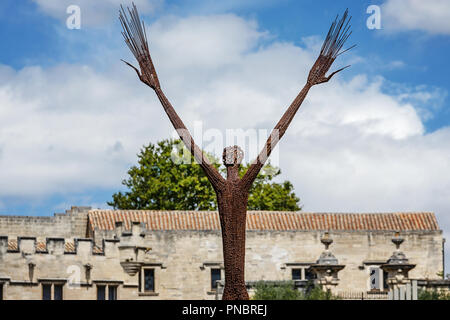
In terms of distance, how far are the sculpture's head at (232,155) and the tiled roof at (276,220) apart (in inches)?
1016

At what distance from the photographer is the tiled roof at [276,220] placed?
41969mm

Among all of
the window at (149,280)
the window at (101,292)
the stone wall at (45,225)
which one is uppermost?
the stone wall at (45,225)

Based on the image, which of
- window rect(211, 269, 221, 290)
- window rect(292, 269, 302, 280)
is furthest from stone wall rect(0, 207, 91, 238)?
window rect(292, 269, 302, 280)

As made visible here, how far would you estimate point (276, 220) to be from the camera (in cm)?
4306

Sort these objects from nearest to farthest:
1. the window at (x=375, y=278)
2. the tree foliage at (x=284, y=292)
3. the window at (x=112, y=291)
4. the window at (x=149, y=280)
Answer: the tree foliage at (x=284, y=292) → the window at (x=112, y=291) → the window at (x=149, y=280) → the window at (x=375, y=278)

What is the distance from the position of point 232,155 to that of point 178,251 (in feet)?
84.5

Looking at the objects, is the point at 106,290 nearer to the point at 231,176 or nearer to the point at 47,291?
the point at 47,291

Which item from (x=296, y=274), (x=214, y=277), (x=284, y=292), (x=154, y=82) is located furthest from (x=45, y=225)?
(x=154, y=82)

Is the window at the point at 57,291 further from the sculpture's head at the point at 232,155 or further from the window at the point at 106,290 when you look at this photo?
the sculpture's head at the point at 232,155

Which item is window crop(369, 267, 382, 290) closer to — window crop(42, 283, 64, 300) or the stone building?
the stone building

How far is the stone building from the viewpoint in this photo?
3728 centimetres

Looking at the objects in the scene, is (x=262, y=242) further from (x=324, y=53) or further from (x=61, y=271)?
(x=324, y=53)

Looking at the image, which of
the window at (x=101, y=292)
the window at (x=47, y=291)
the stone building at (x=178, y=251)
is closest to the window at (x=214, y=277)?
the stone building at (x=178, y=251)
